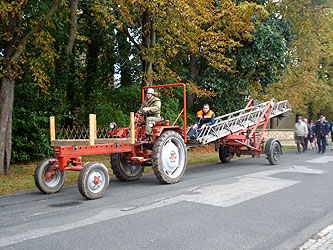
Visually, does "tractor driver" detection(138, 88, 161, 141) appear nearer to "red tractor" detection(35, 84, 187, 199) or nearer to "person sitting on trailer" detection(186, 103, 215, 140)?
"red tractor" detection(35, 84, 187, 199)

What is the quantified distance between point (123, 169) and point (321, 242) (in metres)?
5.75

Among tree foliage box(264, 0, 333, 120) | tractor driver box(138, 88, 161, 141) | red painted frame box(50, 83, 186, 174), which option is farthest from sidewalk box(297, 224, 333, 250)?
tree foliage box(264, 0, 333, 120)

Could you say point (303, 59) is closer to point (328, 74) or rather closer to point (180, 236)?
point (328, 74)

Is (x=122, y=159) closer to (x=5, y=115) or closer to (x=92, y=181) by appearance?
(x=92, y=181)

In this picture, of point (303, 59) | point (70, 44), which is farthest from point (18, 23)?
point (303, 59)

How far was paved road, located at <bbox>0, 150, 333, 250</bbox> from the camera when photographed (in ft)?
14.9

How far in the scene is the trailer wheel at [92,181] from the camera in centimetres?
675

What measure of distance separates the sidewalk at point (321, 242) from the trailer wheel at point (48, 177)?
5.35 m

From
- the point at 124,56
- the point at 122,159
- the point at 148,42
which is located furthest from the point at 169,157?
the point at 124,56

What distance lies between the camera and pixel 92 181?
700 centimetres

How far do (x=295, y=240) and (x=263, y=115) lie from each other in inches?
335

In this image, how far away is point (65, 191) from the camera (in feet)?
26.2

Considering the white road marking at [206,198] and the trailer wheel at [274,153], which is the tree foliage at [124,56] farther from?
the white road marking at [206,198]

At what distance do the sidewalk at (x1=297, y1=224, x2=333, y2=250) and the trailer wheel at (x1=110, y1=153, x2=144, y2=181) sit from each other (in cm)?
548
